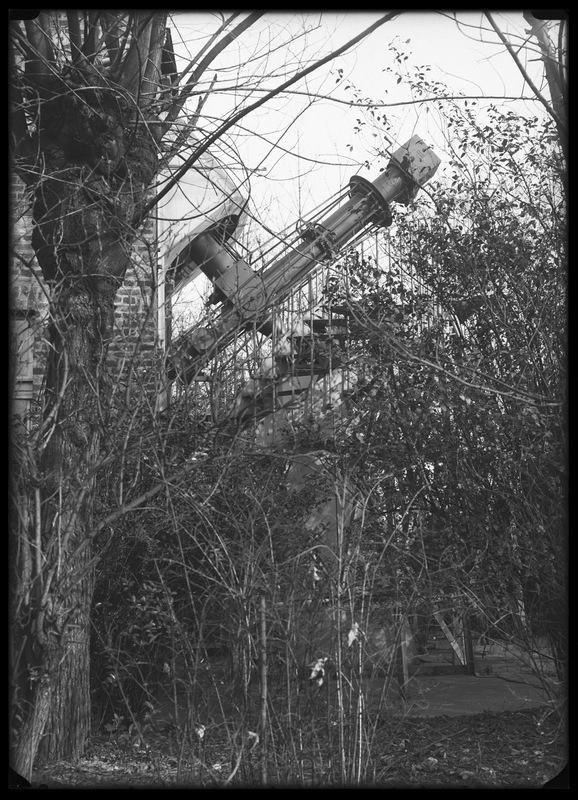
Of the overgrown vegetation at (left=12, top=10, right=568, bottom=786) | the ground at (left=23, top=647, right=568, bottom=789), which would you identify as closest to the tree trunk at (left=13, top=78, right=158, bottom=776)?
the overgrown vegetation at (left=12, top=10, right=568, bottom=786)

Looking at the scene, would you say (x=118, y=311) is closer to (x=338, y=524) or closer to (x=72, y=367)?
(x=72, y=367)

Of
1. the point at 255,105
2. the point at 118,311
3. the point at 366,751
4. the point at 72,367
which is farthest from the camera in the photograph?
the point at 118,311

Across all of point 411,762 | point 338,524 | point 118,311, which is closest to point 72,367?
point 338,524

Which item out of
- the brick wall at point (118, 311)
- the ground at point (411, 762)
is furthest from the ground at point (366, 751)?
the brick wall at point (118, 311)

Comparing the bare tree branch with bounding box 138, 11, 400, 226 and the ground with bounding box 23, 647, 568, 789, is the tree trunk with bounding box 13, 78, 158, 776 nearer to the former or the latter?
the bare tree branch with bounding box 138, 11, 400, 226

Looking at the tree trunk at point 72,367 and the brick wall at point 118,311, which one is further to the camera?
the brick wall at point 118,311

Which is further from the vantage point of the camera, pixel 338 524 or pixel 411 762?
pixel 411 762

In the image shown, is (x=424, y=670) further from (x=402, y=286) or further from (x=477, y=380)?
(x=402, y=286)

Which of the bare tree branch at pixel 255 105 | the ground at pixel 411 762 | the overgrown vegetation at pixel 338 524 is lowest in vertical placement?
the ground at pixel 411 762

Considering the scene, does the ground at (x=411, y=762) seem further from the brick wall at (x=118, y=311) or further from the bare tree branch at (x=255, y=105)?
the bare tree branch at (x=255, y=105)

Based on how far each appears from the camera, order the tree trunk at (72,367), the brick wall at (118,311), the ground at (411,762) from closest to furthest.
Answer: the ground at (411,762)
the tree trunk at (72,367)
the brick wall at (118,311)

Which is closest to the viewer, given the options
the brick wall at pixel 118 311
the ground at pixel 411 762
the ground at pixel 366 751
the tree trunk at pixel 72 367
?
the ground at pixel 366 751

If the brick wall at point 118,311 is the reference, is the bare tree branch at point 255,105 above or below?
above

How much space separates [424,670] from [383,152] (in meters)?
4.09
